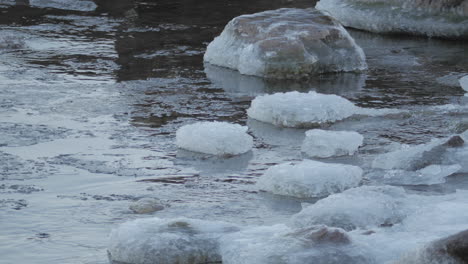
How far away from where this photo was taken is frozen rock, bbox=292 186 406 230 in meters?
4.88

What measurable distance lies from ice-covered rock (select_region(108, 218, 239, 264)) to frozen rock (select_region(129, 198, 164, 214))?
49cm

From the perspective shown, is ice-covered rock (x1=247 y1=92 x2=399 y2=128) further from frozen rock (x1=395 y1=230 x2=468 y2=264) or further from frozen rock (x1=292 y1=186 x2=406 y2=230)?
frozen rock (x1=395 y1=230 x2=468 y2=264)

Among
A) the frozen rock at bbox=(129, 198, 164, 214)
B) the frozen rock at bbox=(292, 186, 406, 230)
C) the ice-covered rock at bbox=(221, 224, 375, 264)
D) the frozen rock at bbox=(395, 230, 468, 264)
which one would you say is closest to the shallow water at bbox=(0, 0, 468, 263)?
the frozen rock at bbox=(129, 198, 164, 214)

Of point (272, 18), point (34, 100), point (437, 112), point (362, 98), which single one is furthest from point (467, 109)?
point (34, 100)

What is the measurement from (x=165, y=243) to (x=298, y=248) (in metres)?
0.63

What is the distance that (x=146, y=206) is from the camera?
526cm

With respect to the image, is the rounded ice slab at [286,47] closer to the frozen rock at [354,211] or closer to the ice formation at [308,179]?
the ice formation at [308,179]

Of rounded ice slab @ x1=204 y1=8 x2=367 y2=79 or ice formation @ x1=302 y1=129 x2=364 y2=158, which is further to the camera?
rounded ice slab @ x1=204 y1=8 x2=367 y2=79

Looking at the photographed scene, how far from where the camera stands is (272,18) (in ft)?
31.4

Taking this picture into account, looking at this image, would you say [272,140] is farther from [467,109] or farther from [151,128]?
[467,109]

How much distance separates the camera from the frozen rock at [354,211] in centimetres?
488

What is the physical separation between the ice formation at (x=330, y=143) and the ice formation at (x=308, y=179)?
2.28ft

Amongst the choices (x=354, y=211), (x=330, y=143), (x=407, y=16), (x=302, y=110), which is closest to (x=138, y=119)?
(x=302, y=110)

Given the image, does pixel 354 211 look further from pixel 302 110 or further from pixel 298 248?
pixel 302 110
